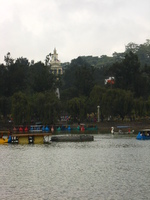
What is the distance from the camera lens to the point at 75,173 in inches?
1491

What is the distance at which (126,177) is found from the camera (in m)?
35.5

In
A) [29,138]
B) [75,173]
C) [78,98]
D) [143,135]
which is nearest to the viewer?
[75,173]

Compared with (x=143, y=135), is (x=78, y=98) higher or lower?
higher

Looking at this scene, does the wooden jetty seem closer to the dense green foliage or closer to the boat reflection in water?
the boat reflection in water

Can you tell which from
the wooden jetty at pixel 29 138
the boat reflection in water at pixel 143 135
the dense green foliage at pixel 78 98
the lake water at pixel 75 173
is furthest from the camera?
the dense green foliage at pixel 78 98

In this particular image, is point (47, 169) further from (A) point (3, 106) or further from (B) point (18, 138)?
(A) point (3, 106)

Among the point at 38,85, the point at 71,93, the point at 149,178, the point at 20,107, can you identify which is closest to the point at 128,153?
the point at 149,178

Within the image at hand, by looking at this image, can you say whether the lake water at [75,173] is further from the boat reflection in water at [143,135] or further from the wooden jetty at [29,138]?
the boat reflection in water at [143,135]

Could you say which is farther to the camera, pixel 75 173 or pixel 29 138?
pixel 29 138

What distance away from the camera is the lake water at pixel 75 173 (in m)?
29.8

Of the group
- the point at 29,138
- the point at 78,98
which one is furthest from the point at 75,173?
the point at 78,98

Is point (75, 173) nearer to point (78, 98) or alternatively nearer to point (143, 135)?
point (143, 135)

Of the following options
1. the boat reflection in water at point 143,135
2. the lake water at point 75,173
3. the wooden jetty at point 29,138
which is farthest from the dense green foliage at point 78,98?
the lake water at point 75,173

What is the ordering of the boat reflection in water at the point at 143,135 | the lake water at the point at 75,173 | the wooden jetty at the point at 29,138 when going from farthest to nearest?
the boat reflection in water at the point at 143,135, the wooden jetty at the point at 29,138, the lake water at the point at 75,173
